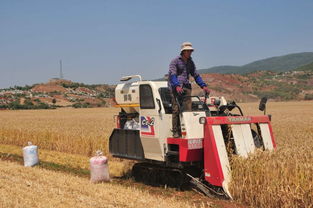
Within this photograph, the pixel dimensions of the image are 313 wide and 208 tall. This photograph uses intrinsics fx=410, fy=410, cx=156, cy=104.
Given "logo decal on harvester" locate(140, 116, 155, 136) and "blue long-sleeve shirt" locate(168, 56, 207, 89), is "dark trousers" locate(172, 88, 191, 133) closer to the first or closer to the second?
"blue long-sleeve shirt" locate(168, 56, 207, 89)

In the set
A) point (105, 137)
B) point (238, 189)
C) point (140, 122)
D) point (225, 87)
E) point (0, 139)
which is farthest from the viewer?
point (225, 87)

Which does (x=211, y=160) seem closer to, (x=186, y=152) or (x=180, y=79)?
(x=186, y=152)

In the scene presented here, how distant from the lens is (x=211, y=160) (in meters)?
7.41

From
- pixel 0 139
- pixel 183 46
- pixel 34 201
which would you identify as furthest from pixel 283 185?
pixel 0 139

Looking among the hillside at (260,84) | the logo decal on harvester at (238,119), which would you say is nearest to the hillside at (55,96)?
the hillside at (260,84)

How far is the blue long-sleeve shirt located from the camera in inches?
324

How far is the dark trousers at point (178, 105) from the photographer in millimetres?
8078

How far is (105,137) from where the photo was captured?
1474 centimetres

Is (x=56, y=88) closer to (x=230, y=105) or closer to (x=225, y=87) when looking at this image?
(x=225, y=87)

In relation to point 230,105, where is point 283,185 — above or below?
below

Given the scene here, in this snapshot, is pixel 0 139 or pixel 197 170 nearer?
pixel 197 170

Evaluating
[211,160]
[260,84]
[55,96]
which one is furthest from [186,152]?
[260,84]

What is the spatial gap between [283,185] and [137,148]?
369 centimetres

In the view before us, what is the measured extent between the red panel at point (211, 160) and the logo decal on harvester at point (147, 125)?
1.40m
